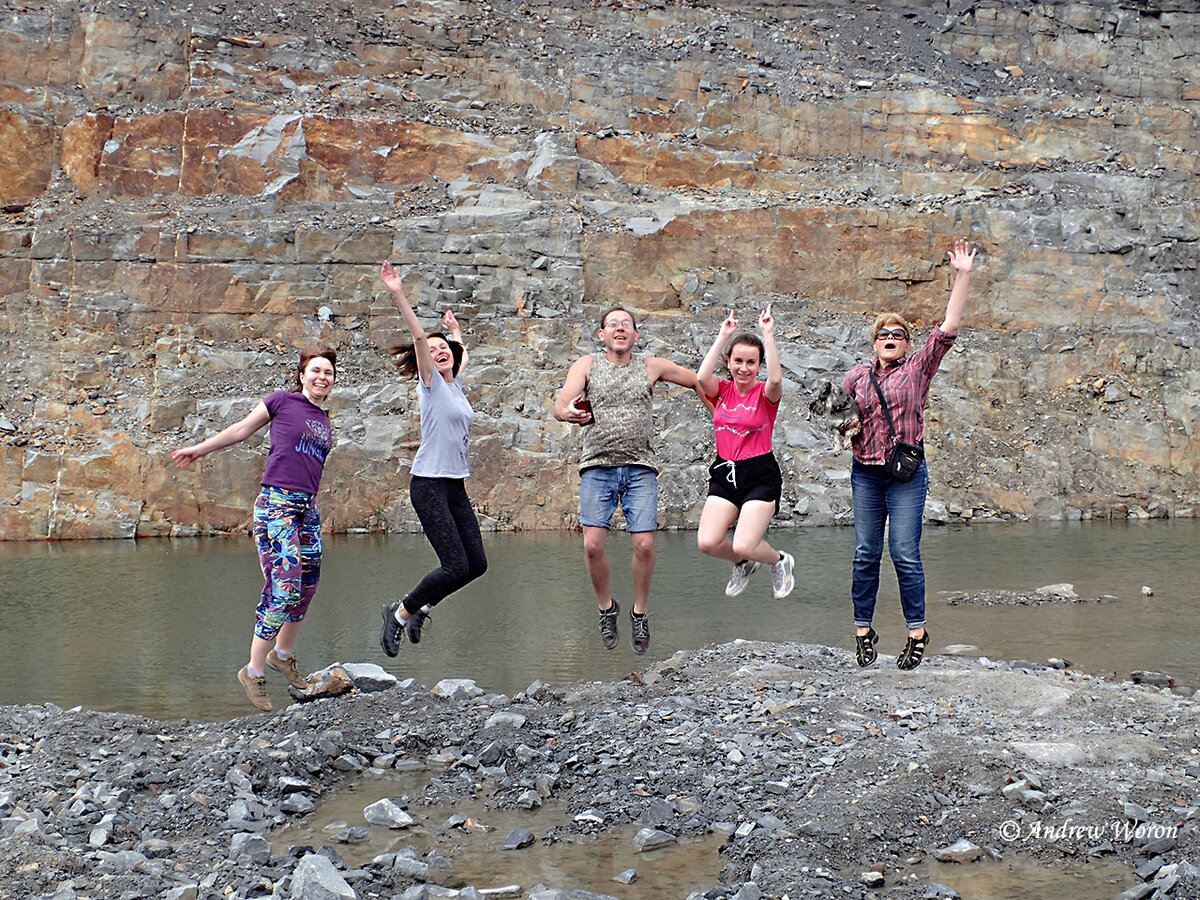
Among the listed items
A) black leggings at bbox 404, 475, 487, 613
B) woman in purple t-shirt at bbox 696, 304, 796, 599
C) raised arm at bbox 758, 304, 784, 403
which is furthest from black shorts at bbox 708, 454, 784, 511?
black leggings at bbox 404, 475, 487, 613

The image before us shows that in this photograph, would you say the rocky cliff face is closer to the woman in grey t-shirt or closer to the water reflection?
the water reflection

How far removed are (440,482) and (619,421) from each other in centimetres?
127

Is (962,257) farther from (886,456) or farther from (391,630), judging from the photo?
(391,630)

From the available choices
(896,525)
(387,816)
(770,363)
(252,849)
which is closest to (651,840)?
(387,816)

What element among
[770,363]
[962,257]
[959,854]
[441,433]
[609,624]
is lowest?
[959,854]

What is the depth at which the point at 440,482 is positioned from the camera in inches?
299

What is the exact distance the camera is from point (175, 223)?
30734 mm

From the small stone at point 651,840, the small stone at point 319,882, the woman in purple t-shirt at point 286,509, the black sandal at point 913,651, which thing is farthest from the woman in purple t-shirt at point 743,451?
the small stone at point 319,882

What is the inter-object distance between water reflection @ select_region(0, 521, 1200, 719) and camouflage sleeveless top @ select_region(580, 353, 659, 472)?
2.00 metres

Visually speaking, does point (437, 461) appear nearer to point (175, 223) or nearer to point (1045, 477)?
point (1045, 477)

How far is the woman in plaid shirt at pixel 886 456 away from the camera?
7191 millimetres

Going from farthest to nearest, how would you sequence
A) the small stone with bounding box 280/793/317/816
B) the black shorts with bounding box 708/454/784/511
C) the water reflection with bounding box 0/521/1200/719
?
the water reflection with bounding box 0/521/1200/719 → the black shorts with bounding box 708/454/784/511 → the small stone with bounding box 280/793/317/816

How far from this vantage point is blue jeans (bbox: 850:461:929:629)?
7.31m

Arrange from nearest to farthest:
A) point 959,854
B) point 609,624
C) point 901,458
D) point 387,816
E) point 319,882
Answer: point 319,882 → point 959,854 → point 387,816 → point 901,458 → point 609,624
